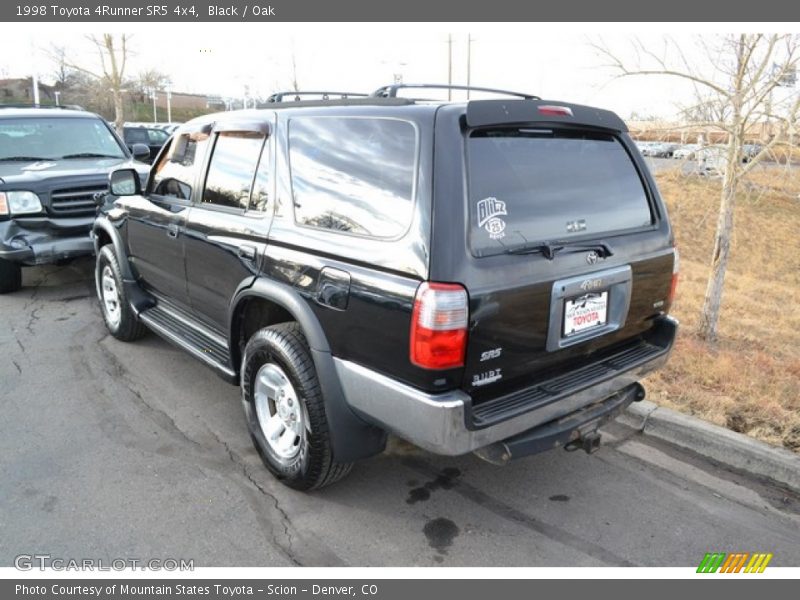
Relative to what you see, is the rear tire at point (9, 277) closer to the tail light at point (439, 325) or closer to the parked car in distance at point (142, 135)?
the tail light at point (439, 325)

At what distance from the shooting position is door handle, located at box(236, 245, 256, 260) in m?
3.27

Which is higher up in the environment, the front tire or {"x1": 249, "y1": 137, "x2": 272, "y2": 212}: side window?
{"x1": 249, "y1": 137, "x2": 272, "y2": 212}: side window

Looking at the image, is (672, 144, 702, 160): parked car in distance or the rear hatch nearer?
the rear hatch

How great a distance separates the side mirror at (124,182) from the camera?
187 inches

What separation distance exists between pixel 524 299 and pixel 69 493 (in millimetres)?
2555

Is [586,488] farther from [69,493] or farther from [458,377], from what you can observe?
[69,493]

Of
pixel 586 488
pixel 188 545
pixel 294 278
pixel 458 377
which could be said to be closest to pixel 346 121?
pixel 294 278

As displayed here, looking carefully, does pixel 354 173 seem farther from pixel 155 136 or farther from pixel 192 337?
pixel 155 136

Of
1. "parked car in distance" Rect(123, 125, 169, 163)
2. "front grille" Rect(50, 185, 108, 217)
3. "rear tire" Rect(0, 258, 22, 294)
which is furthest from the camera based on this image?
"parked car in distance" Rect(123, 125, 169, 163)

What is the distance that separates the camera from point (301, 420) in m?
3.02

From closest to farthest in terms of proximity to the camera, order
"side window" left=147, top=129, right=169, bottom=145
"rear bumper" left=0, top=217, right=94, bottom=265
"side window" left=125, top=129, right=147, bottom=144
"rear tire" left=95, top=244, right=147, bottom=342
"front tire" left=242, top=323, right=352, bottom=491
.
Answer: "front tire" left=242, top=323, right=352, bottom=491 → "rear tire" left=95, top=244, right=147, bottom=342 → "rear bumper" left=0, top=217, right=94, bottom=265 → "side window" left=147, top=129, right=169, bottom=145 → "side window" left=125, top=129, right=147, bottom=144

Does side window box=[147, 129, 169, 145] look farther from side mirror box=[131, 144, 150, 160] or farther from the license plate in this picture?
the license plate

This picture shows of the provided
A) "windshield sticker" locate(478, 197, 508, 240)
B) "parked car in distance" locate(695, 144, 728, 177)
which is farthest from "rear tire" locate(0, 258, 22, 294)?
"parked car in distance" locate(695, 144, 728, 177)

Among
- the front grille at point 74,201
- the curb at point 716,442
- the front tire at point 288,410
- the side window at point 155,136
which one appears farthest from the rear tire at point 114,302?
the side window at point 155,136
